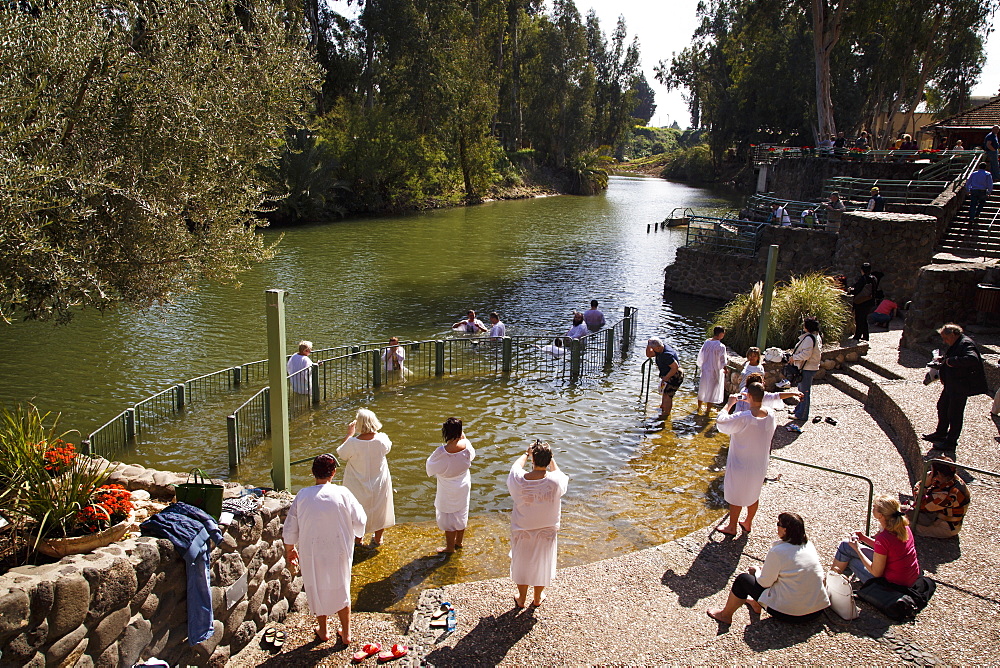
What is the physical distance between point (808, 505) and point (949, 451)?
196cm

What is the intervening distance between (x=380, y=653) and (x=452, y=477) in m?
2.12

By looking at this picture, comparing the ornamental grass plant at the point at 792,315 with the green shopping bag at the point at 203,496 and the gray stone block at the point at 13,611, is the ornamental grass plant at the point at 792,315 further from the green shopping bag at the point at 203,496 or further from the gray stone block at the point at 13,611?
the gray stone block at the point at 13,611

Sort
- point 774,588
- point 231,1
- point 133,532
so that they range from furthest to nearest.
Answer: point 231,1, point 774,588, point 133,532

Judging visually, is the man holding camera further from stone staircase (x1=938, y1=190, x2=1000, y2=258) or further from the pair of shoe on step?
stone staircase (x1=938, y1=190, x2=1000, y2=258)

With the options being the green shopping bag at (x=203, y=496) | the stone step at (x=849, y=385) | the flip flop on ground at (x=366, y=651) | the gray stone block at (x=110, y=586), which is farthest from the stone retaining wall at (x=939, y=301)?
the gray stone block at (x=110, y=586)

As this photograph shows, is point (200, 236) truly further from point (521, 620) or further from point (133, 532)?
point (521, 620)

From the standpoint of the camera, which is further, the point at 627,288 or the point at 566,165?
the point at 566,165

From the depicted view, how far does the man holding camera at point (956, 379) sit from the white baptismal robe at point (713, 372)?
3943 mm

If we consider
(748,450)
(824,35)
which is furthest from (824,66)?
(748,450)

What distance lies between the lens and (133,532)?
4762 millimetres

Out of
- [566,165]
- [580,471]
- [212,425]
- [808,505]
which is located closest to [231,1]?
[212,425]

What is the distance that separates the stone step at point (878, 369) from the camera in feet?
40.3

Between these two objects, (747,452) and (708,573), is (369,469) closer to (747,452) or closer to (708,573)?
(708,573)

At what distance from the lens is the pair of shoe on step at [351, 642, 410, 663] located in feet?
17.1
